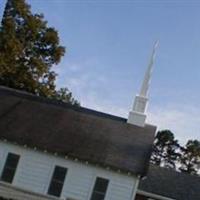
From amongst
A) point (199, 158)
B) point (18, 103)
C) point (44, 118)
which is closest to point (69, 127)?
point (44, 118)

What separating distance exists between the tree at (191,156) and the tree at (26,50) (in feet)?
101

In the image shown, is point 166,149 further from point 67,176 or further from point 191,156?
point 67,176

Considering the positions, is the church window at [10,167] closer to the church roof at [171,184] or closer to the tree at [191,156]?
the church roof at [171,184]

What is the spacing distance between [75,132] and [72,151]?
6.76 ft

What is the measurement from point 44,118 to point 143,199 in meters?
7.69

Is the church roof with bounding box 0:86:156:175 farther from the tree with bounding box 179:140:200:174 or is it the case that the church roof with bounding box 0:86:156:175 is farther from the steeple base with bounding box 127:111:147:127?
the tree with bounding box 179:140:200:174

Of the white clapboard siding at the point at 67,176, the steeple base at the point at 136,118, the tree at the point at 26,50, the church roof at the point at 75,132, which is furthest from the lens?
the tree at the point at 26,50

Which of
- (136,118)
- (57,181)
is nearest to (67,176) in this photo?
(57,181)

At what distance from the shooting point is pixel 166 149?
71562 millimetres

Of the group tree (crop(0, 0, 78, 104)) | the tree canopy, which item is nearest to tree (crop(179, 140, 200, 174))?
the tree canopy

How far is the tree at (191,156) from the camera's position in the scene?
66.9 metres

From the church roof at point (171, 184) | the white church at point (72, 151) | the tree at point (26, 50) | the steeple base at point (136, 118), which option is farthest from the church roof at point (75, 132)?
the tree at point (26, 50)

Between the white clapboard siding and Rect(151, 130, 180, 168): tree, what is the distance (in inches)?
1883

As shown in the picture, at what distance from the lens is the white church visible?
23734 millimetres
